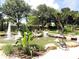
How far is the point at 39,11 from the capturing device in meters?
52.6

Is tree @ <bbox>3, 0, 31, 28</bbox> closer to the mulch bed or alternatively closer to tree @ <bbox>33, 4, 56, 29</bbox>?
tree @ <bbox>33, 4, 56, 29</bbox>

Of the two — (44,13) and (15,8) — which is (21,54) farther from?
(44,13)

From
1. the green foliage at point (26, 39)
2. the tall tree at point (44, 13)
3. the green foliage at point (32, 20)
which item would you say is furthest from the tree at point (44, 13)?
the green foliage at point (26, 39)

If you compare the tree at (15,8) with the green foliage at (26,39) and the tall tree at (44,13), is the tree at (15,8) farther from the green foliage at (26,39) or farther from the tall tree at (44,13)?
the green foliage at (26,39)

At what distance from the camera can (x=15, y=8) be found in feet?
163

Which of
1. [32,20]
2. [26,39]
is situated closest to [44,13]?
[32,20]

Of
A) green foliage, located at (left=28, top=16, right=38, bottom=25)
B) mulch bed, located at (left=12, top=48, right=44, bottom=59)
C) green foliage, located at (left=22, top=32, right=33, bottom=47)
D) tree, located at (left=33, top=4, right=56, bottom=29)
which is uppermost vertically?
tree, located at (left=33, top=4, right=56, bottom=29)

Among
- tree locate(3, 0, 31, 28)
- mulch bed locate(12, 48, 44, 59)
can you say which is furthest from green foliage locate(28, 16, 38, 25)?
mulch bed locate(12, 48, 44, 59)

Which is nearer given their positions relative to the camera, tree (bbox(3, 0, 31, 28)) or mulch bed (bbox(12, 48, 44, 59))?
mulch bed (bbox(12, 48, 44, 59))

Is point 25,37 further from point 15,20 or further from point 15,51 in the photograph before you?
point 15,20

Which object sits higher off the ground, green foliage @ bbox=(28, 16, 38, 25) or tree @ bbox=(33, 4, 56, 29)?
tree @ bbox=(33, 4, 56, 29)

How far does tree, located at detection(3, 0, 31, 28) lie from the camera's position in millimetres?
49406

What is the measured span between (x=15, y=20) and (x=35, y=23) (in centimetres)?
516

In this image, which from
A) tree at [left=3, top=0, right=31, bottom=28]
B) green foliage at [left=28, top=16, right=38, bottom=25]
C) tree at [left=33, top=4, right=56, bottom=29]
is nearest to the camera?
green foliage at [left=28, top=16, right=38, bottom=25]
